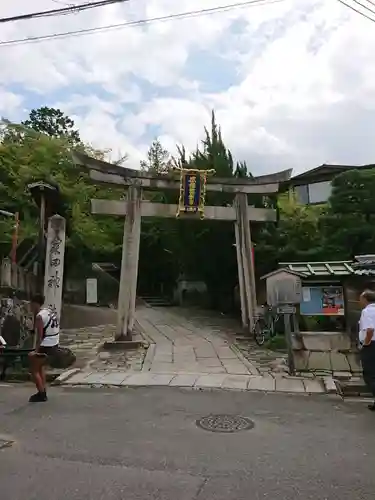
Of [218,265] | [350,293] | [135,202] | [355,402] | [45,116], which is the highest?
[45,116]

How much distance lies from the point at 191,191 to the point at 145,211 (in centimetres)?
175

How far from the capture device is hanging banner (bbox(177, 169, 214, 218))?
16.2 metres

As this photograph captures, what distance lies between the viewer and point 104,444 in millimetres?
5660

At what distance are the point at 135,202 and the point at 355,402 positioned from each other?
382 inches

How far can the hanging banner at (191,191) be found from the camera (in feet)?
53.3

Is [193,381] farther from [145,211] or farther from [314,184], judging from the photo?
[314,184]

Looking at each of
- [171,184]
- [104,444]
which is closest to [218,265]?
[171,184]

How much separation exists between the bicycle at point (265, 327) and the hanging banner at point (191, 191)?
13.8 ft

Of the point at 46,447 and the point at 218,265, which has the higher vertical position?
the point at 218,265

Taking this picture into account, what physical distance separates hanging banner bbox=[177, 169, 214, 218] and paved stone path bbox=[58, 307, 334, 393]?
14.4ft

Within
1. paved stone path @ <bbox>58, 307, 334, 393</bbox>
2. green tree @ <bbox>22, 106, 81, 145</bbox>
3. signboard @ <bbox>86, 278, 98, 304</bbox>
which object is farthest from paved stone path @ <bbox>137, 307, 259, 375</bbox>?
green tree @ <bbox>22, 106, 81, 145</bbox>

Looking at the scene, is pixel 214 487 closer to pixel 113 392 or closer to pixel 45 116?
pixel 113 392

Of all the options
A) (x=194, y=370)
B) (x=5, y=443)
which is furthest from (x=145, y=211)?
(x=5, y=443)

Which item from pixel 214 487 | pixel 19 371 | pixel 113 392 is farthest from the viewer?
pixel 19 371
